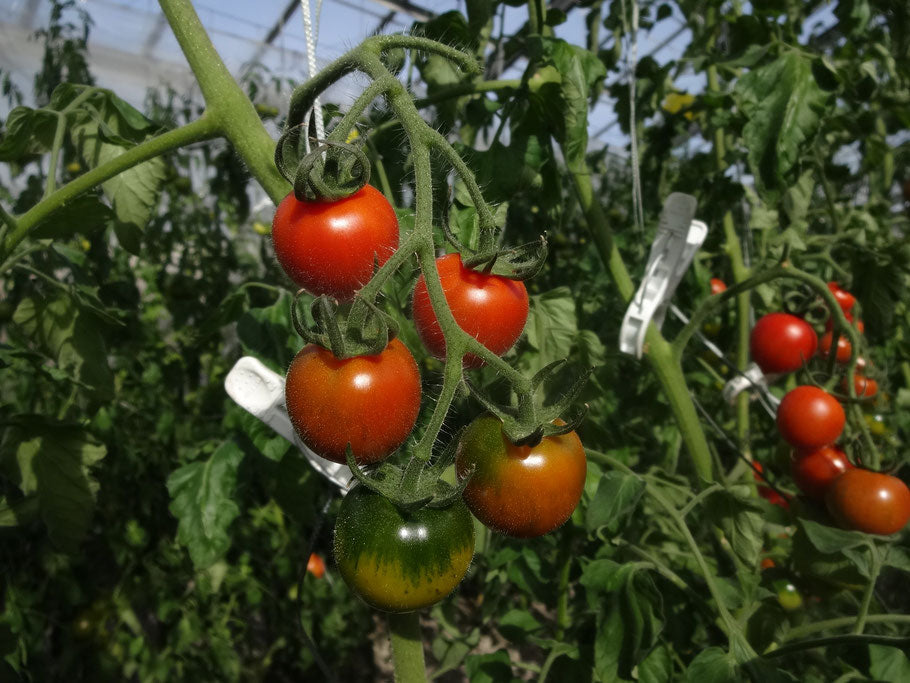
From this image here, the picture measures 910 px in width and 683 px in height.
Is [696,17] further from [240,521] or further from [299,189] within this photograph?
[240,521]

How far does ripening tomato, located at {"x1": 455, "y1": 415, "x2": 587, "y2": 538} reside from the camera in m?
Result: 0.52

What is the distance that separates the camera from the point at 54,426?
3.43 ft

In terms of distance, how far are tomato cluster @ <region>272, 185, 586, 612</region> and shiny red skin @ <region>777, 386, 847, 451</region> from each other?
789 mm

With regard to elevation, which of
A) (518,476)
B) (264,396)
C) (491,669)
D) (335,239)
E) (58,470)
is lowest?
(491,669)

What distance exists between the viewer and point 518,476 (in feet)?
1.70

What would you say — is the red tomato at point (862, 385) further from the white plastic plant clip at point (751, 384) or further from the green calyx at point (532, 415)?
the green calyx at point (532, 415)

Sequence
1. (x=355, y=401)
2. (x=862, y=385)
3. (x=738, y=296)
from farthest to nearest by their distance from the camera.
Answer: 1. (x=738, y=296)
2. (x=862, y=385)
3. (x=355, y=401)

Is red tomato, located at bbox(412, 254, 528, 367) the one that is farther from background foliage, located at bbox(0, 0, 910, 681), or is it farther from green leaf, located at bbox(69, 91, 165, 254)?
green leaf, located at bbox(69, 91, 165, 254)

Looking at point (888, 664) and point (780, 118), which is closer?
point (888, 664)

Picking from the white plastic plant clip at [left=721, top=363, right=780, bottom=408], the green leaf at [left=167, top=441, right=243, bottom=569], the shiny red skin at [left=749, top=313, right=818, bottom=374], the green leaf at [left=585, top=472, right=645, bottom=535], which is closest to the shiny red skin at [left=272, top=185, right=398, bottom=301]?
the green leaf at [left=585, top=472, right=645, bottom=535]

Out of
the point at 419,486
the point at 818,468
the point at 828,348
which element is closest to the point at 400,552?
the point at 419,486

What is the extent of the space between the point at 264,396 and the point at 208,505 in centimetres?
38

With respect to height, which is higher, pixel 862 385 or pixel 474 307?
pixel 474 307

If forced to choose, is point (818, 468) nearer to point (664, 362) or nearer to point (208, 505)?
point (664, 362)
